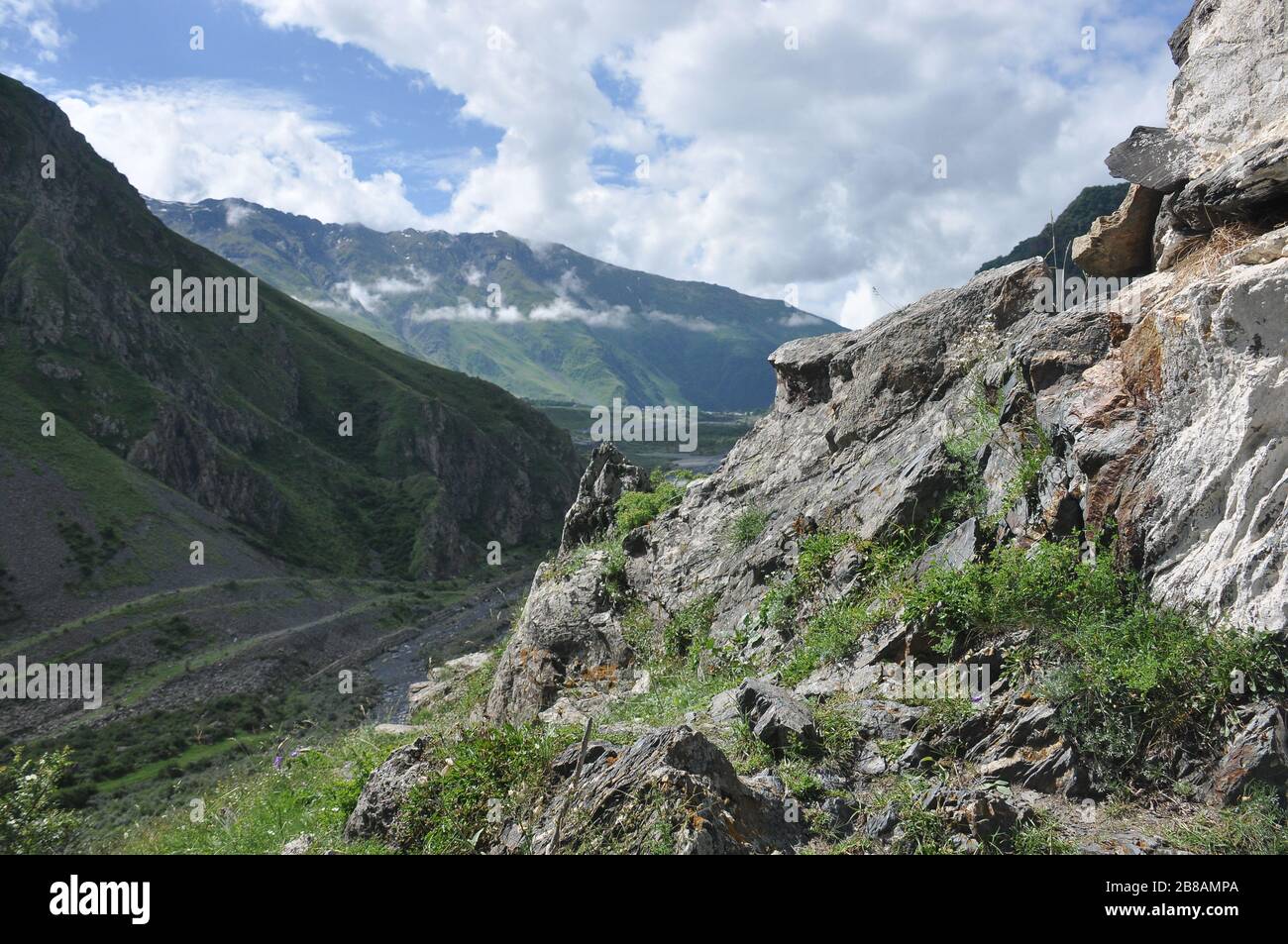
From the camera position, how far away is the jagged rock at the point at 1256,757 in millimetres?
5621

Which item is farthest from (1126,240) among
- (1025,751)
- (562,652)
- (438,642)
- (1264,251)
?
(438,642)

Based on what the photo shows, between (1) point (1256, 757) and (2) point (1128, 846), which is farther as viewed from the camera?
(1) point (1256, 757)

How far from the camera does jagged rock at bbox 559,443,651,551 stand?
18250 mm

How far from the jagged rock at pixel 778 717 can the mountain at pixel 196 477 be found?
45.9m

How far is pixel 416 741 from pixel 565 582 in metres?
6.66

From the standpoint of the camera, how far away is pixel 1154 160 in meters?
9.72

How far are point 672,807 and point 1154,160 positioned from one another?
31.8 feet

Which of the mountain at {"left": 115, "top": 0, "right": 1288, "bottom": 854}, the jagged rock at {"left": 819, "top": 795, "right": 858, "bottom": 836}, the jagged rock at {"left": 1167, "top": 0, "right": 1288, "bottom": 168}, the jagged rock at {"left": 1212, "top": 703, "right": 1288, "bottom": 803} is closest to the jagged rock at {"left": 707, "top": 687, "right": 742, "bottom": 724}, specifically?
the mountain at {"left": 115, "top": 0, "right": 1288, "bottom": 854}

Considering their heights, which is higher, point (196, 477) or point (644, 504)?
point (196, 477)

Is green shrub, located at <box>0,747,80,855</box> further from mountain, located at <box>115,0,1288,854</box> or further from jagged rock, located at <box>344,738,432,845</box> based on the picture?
jagged rock, located at <box>344,738,432,845</box>

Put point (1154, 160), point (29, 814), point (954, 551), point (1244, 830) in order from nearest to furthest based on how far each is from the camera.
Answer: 1. point (1244, 830)
2. point (954, 551)
3. point (1154, 160)
4. point (29, 814)

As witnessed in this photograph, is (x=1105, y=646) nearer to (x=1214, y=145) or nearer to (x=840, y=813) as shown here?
(x=840, y=813)

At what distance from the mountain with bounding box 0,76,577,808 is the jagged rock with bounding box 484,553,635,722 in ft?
126

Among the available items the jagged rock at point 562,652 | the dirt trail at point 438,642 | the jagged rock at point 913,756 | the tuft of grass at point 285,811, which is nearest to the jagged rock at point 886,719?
the jagged rock at point 913,756
